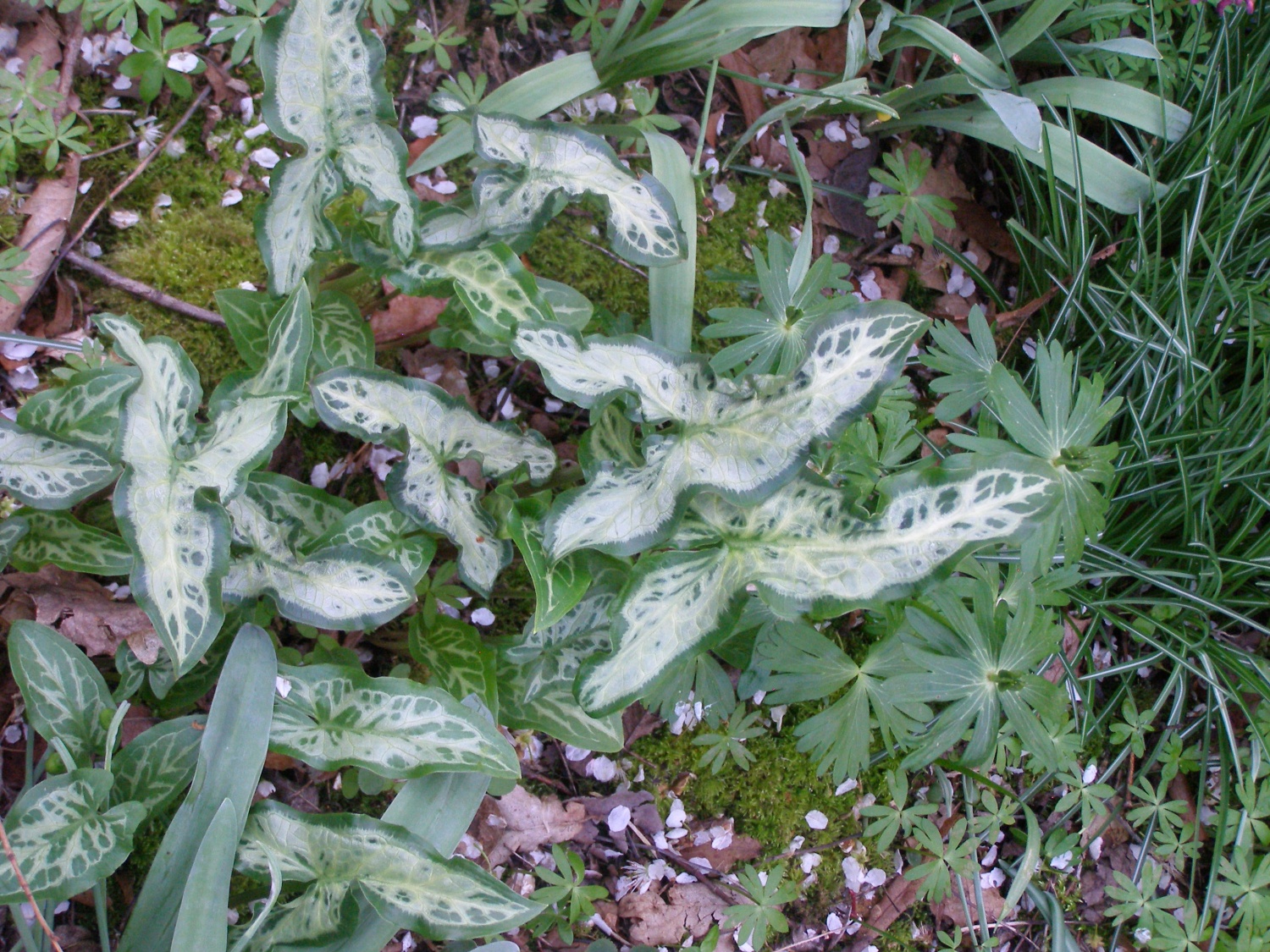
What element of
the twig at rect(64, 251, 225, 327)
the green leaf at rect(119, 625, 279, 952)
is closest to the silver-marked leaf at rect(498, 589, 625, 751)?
the green leaf at rect(119, 625, 279, 952)

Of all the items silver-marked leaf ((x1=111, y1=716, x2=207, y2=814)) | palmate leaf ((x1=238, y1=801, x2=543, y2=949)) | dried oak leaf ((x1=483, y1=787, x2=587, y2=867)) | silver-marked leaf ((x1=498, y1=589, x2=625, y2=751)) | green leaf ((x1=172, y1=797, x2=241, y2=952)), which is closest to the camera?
green leaf ((x1=172, y1=797, x2=241, y2=952))

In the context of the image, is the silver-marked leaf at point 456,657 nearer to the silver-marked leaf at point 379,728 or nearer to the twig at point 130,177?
the silver-marked leaf at point 379,728

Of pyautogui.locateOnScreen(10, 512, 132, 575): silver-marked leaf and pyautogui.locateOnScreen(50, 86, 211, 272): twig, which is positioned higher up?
pyautogui.locateOnScreen(50, 86, 211, 272): twig

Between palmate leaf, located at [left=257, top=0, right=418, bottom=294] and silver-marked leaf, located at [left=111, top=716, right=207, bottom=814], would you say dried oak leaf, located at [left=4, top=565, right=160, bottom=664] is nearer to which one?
silver-marked leaf, located at [left=111, top=716, right=207, bottom=814]

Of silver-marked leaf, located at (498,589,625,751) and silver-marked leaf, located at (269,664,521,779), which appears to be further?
silver-marked leaf, located at (498,589,625,751)

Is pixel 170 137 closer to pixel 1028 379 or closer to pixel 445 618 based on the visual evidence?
pixel 445 618

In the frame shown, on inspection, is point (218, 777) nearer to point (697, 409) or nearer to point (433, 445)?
point (433, 445)

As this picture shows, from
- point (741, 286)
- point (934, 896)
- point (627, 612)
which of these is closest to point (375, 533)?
point (627, 612)
